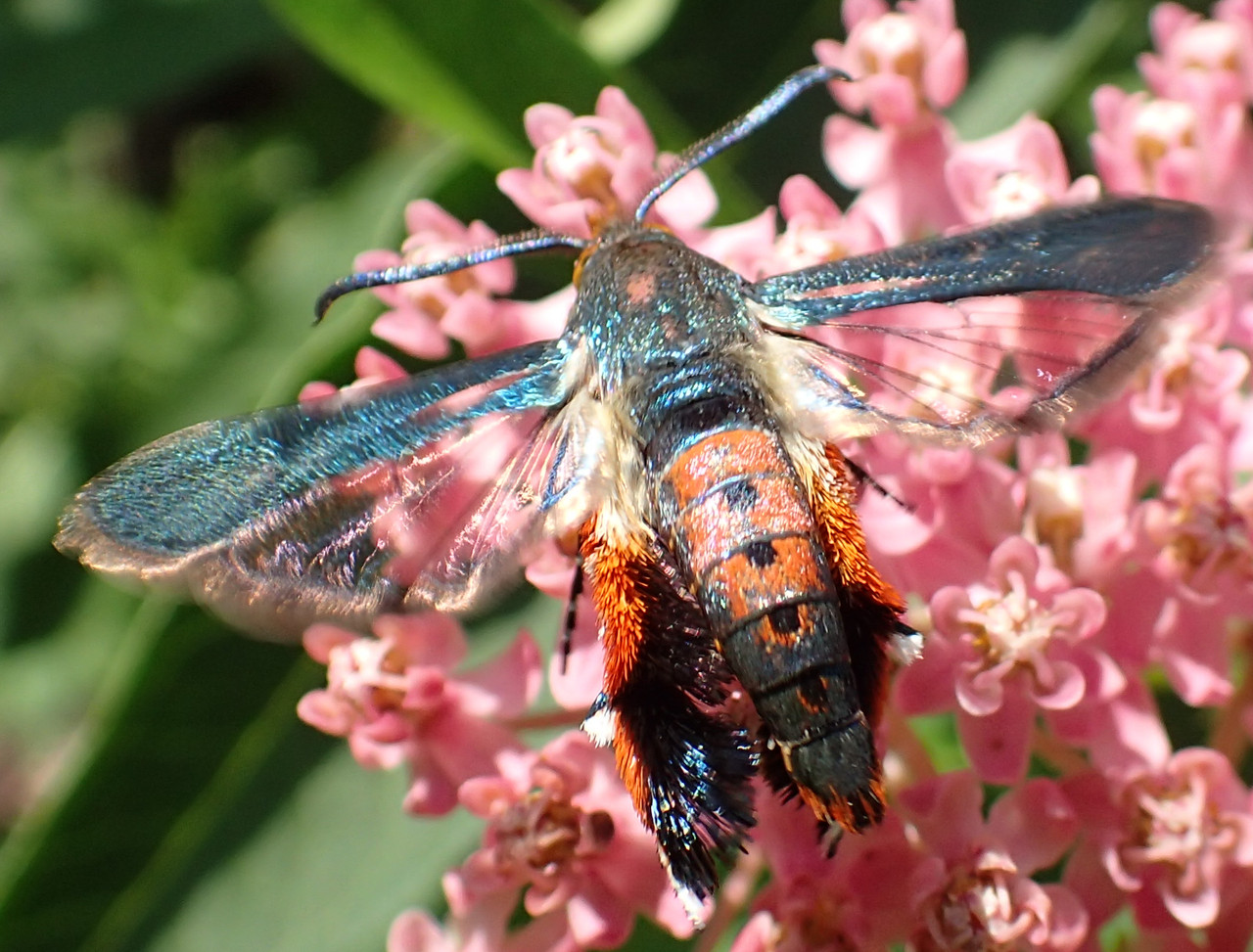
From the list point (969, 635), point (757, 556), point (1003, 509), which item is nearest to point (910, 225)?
point (1003, 509)

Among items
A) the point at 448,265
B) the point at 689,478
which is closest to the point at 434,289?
the point at 448,265

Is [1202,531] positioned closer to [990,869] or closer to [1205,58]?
[990,869]

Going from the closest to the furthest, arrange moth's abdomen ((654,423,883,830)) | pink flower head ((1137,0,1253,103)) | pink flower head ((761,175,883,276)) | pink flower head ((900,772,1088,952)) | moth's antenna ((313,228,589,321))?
moth's abdomen ((654,423,883,830)) → pink flower head ((900,772,1088,952)) → moth's antenna ((313,228,589,321)) → pink flower head ((761,175,883,276)) → pink flower head ((1137,0,1253,103))

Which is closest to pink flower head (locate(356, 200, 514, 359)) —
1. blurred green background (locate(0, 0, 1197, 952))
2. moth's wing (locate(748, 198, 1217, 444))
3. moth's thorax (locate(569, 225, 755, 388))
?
blurred green background (locate(0, 0, 1197, 952))

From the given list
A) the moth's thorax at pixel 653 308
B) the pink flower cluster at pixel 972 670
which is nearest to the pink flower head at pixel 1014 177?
the pink flower cluster at pixel 972 670

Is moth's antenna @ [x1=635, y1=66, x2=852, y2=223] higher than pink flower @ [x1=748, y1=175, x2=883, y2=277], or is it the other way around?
moth's antenna @ [x1=635, y1=66, x2=852, y2=223]

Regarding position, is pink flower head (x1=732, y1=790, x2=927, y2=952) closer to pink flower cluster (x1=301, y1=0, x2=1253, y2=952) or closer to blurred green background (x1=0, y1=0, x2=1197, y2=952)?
pink flower cluster (x1=301, y1=0, x2=1253, y2=952)

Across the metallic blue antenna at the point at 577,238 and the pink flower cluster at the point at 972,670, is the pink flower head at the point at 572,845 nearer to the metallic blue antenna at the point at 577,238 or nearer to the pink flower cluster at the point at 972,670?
the pink flower cluster at the point at 972,670
